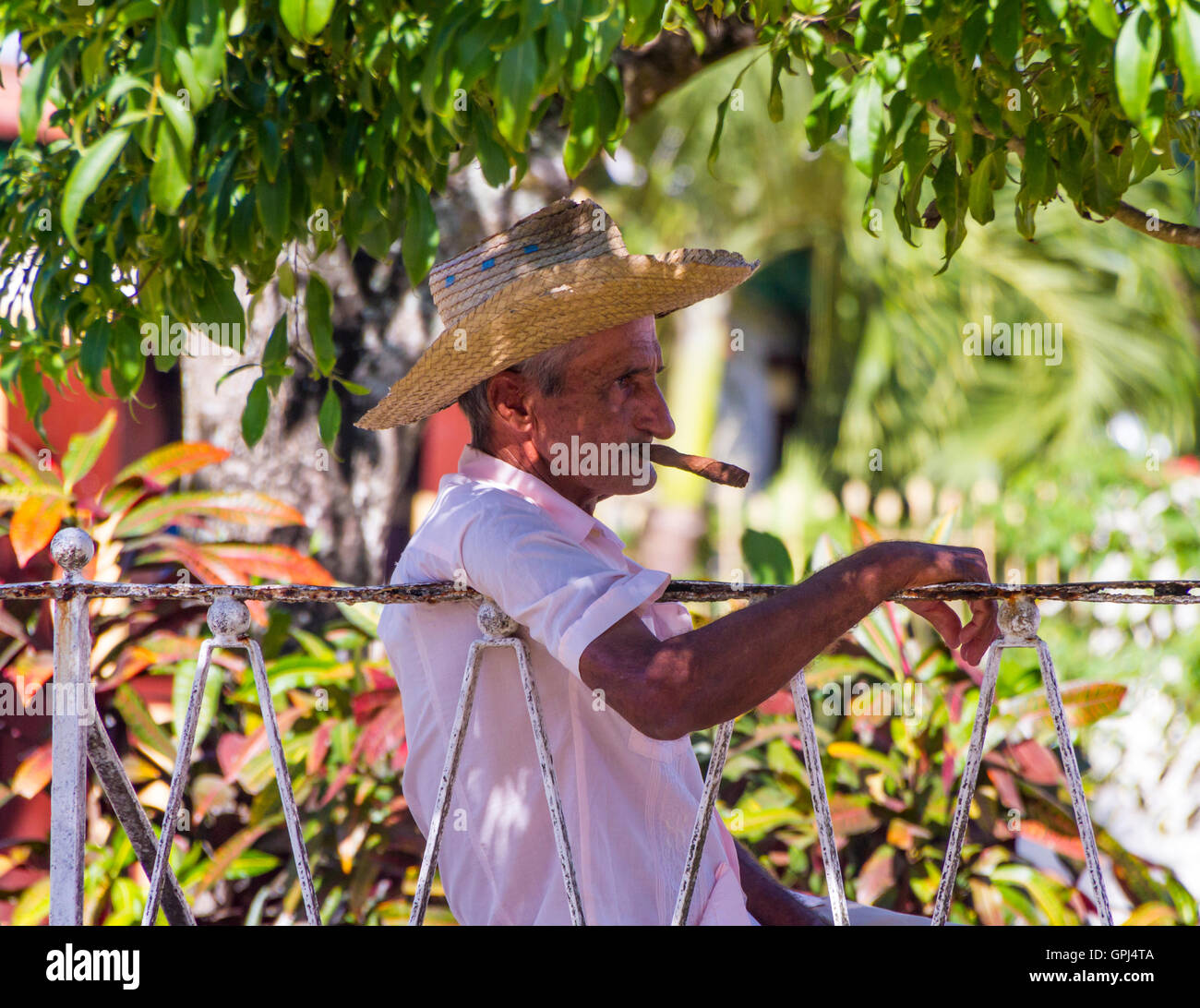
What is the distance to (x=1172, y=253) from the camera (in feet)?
37.1

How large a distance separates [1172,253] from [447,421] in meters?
8.75

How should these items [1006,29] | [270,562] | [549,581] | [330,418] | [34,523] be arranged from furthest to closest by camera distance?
1. [270,562]
2. [34,523]
3. [330,418]
4. [549,581]
5. [1006,29]

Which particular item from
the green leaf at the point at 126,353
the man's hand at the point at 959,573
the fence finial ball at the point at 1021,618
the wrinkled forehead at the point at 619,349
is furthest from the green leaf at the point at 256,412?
the fence finial ball at the point at 1021,618

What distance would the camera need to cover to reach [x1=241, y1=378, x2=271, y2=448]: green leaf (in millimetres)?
2164

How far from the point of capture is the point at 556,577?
1.58m

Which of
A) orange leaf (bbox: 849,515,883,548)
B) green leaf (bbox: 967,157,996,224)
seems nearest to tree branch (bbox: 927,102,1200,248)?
green leaf (bbox: 967,157,996,224)

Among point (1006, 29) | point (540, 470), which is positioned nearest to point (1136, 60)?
point (1006, 29)

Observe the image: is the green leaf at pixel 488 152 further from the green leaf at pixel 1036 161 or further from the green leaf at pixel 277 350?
the green leaf at pixel 1036 161

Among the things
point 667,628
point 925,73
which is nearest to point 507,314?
point 667,628

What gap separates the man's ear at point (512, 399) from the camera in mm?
1923

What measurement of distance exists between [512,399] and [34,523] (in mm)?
1547

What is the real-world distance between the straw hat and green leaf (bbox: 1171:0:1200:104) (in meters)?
0.79

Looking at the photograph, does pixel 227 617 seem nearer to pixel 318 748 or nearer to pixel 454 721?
Result: pixel 454 721

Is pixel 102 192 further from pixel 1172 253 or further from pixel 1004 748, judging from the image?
pixel 1172 253
